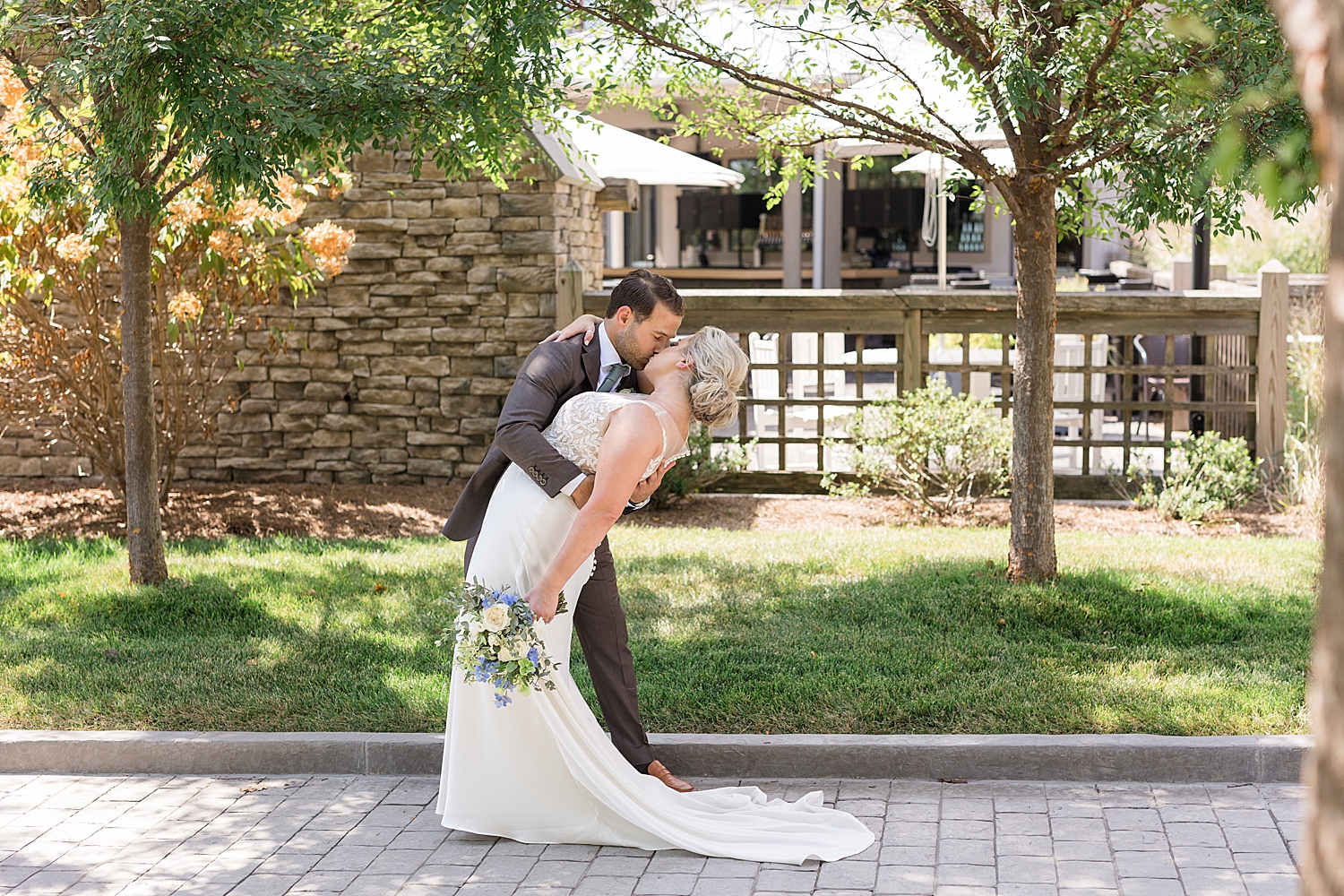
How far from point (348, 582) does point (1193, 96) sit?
4.57 metres

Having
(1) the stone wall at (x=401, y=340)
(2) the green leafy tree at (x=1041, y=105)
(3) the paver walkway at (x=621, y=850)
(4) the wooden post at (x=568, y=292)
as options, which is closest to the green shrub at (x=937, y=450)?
(2) the green leafy tree at (x=1041, y=105)

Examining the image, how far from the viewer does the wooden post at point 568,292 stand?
9.31 metres

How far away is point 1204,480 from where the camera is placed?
8.61 metres

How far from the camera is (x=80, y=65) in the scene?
5043 millimetres

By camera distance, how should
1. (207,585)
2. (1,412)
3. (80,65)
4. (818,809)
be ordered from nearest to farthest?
1. (818,809)
2. (80,65)
3. (207,585)
4. (1,412)

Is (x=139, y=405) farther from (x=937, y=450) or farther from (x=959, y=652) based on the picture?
(x=937, y=450)

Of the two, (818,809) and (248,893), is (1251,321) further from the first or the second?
(248,893)

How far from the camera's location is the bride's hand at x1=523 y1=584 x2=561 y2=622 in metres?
4.02

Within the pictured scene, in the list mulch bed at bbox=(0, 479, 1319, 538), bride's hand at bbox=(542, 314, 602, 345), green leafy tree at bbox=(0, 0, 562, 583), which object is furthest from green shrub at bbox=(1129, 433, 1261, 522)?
bride's hand at bbox=(542, 314, 602, 345)

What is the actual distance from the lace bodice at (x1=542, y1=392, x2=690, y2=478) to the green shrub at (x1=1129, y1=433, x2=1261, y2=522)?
17.3 ft

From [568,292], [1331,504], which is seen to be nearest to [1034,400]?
[568,292]

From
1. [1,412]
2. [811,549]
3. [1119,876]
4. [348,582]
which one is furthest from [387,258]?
[1119,876]

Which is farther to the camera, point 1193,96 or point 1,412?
point 1,412

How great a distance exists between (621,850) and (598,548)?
969mm
